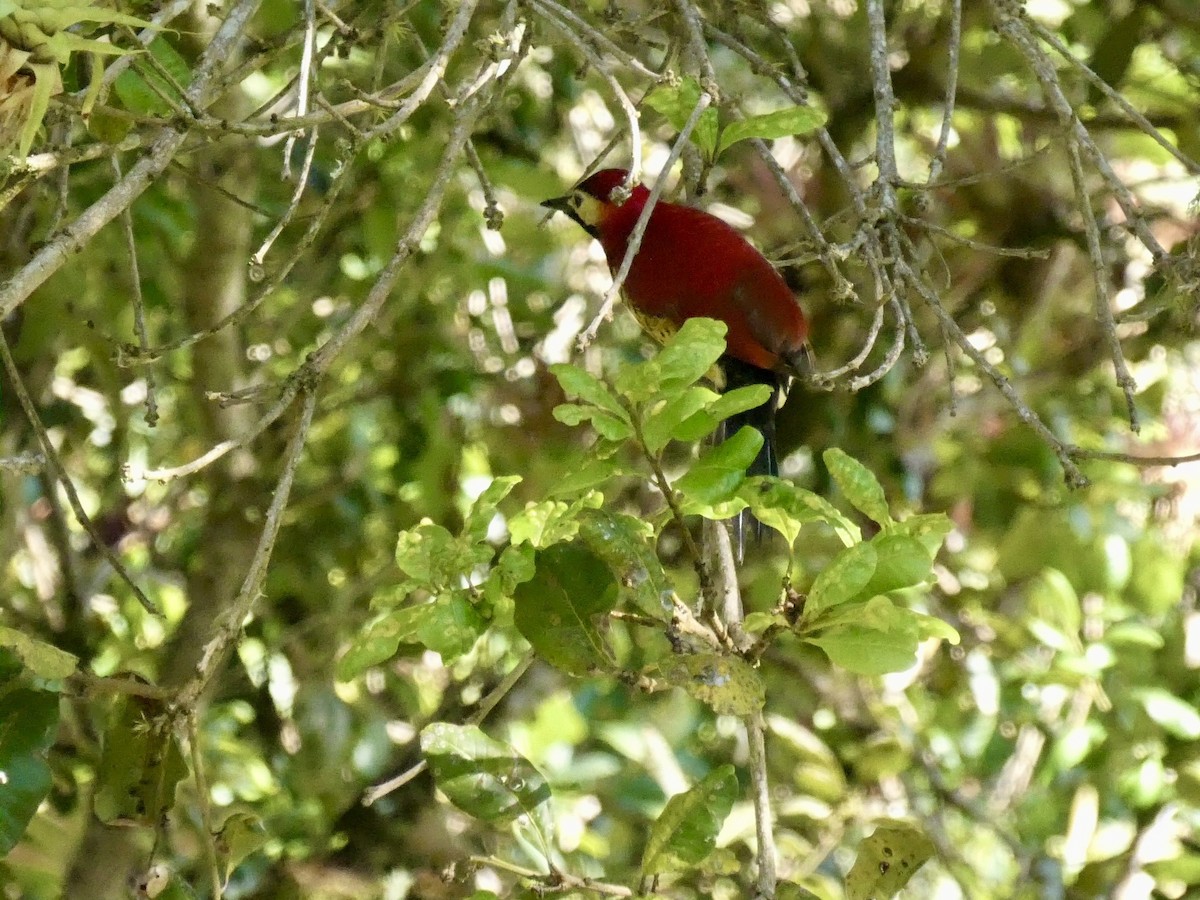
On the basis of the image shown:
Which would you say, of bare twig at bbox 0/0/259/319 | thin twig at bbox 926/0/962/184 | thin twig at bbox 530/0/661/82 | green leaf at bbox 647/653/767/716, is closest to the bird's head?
thin twig at bbox 926/0/962/184

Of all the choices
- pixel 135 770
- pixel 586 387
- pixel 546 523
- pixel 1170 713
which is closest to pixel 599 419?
pixel 586 387

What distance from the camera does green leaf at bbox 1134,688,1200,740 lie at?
2254 mm

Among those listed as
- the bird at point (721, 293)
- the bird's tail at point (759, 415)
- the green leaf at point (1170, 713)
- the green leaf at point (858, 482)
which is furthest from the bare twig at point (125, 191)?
the green leaf at point (1170, 713)

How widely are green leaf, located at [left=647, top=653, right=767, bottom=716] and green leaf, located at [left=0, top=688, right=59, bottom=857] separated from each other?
0.47 metres

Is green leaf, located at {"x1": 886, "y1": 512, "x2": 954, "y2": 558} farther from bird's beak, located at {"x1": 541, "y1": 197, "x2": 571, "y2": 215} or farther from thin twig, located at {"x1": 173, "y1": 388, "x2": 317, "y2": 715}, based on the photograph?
bird's beak, located at {"x1": 541, "y1": 197, "x2": 571, "y2": 215}

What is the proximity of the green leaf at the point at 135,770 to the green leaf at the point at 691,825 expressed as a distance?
1.26 feet

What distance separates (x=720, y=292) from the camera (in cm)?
185

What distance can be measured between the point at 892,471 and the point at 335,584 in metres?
1.09

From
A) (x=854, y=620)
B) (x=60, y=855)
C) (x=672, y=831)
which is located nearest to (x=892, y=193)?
(x=854, y=620)

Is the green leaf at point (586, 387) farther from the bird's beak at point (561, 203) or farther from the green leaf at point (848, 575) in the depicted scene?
the bird's beak at point (561, 203)

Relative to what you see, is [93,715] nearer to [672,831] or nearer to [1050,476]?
[672,831]

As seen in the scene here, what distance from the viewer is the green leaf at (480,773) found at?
1.05 metres

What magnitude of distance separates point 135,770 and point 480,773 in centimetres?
28

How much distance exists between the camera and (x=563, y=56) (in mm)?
2385
